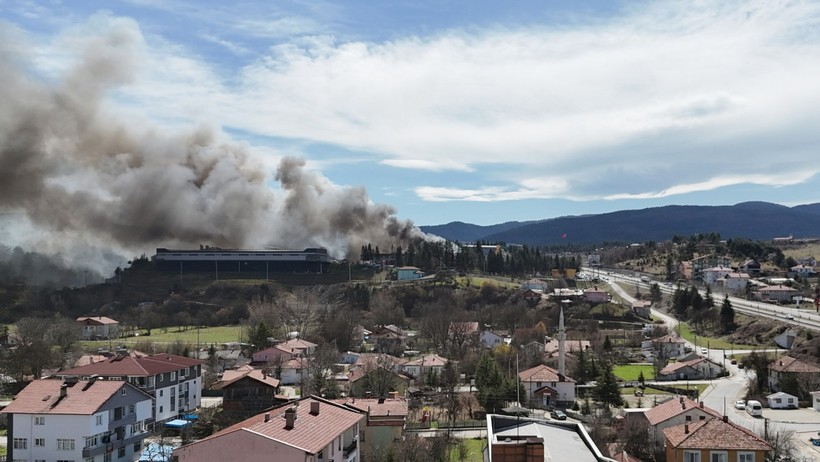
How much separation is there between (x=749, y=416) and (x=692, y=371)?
12682 mm

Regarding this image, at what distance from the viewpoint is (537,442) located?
16.3m

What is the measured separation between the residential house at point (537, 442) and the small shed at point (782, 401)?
23.9 meters

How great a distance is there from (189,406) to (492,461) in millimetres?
26980

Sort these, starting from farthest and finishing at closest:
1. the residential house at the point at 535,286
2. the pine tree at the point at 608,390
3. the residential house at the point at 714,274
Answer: the residential house at the point at 714,274
the residential house at the point at 535,286
the pine tree at the point at 608,390

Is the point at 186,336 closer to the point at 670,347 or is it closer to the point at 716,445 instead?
the point at 670,347

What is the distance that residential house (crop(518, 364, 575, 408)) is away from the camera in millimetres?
41062

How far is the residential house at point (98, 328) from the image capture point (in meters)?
70.6

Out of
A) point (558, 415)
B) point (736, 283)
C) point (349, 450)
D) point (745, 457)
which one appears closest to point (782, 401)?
point (558, 415)

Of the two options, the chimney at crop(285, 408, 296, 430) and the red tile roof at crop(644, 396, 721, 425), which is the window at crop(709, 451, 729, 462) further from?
the chimney at crop(285, 408, 296, 430)

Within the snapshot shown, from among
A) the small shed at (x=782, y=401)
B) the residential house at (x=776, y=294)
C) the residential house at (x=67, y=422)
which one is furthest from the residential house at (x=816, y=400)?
the residential house at (x=776, y=294)

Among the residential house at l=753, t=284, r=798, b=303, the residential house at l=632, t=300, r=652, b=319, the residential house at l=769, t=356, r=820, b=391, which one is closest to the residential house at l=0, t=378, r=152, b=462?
the residential house at l=769, t=356, r=820, b=391

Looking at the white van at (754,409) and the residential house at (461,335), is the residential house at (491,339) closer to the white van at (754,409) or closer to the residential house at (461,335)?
the residential house at (461,335)

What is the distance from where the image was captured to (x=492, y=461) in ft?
53.5

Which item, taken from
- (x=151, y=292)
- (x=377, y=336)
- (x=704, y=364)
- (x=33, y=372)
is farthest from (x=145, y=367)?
(x=151, y=292)
